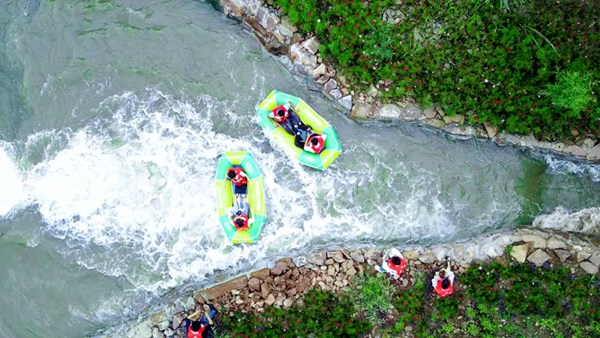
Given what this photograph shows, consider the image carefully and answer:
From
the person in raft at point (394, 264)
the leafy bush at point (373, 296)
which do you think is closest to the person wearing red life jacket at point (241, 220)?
the leafy bush at point (373, 296)

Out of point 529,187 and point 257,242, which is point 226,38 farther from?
point 529,187

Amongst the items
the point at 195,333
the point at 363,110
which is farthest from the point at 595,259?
the point at 195,333

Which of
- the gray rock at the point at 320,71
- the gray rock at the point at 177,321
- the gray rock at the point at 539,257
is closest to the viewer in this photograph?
the gray rock at the point at 539,257

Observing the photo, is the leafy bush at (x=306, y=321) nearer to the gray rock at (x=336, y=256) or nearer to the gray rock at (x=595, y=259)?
the gray rock at (x=336, y=256)

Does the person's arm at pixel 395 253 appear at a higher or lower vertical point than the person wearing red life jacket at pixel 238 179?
lower

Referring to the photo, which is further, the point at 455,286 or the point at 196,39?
the point at 196,39

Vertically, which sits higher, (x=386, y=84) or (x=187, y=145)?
(x=386, y=84)

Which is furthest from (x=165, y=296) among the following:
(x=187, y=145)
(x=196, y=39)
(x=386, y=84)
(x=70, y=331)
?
(x=386, y=84)
